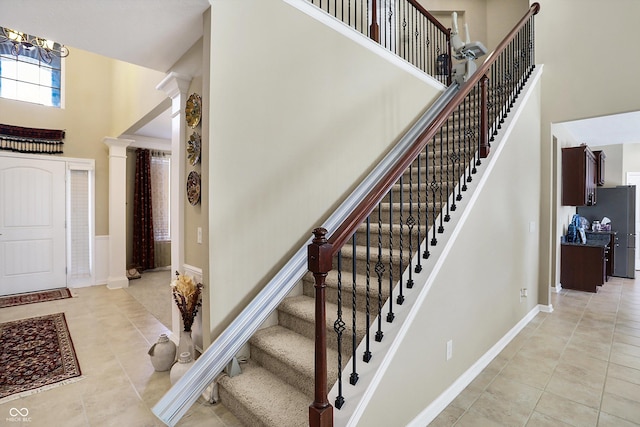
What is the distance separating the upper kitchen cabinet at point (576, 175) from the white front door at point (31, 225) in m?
8.22

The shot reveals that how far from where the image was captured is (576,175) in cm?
501

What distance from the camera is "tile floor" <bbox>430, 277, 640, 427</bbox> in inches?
81.4

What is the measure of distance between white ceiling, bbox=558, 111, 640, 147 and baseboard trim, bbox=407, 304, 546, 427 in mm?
2702

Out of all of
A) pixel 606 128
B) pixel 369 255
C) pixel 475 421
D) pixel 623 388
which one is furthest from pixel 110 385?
pixel 606 128

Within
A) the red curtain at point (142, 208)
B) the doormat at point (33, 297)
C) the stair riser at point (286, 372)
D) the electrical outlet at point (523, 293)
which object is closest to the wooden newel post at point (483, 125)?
the electrical outlet at point (523, 293)

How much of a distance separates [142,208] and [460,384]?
646cm

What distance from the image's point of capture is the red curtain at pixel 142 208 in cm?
657

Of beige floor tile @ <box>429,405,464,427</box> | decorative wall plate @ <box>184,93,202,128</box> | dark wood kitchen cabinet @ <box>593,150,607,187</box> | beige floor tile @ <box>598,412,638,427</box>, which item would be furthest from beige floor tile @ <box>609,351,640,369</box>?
dark wood kitchen cabinet @ <box>593,150,607,187</box>

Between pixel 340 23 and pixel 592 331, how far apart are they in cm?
414

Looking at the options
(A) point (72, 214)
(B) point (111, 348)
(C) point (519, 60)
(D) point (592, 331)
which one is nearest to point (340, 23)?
(C) point (519, 60)

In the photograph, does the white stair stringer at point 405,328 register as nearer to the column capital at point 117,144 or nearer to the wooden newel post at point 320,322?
the wooden newel post at point 320,322

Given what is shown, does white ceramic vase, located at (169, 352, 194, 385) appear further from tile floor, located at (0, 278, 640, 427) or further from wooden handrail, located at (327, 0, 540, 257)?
wooden handrail, located at (327, 0, 540, 257)

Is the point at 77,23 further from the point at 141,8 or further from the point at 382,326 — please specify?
the point at 382,326

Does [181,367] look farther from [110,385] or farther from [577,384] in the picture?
[577,384]
